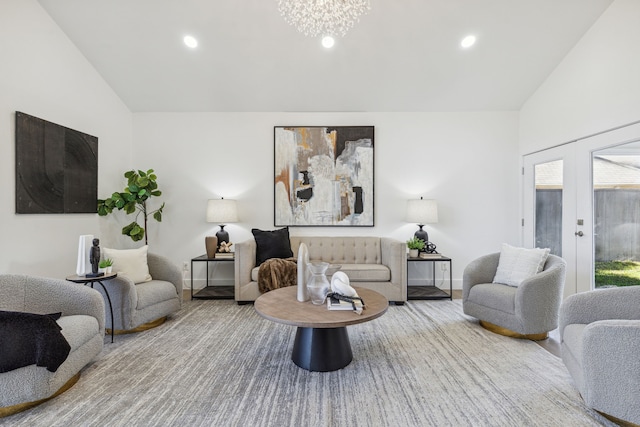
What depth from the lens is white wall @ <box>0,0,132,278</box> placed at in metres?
2.89

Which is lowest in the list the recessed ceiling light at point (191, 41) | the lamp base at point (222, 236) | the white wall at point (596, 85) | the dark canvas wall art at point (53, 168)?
the lamp base at point (222, 236)

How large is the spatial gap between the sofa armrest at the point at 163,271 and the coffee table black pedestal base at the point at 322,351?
5.99 feet

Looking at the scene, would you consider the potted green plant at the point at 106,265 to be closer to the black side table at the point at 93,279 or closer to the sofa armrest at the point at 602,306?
the black side table at the point at 93,279

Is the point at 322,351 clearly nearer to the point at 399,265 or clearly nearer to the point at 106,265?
the point at 399,265

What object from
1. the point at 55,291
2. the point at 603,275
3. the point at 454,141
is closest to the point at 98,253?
the point at 55,291

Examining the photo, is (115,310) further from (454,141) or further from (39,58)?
(454,141)

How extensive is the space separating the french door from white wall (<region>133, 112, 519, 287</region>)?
0.48m

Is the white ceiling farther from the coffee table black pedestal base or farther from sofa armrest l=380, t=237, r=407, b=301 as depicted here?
the coffee table black pedestal base

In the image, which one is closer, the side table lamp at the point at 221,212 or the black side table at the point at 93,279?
the black side table at the point at 93,279

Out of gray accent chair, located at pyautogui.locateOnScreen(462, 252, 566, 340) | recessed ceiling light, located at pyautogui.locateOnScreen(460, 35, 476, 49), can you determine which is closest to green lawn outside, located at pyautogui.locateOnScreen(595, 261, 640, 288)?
gray accent chair, located at pyautogui.locateOnScreen(462, 252, 566, 340)

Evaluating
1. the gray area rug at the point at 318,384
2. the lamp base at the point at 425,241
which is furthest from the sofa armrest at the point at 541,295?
the lamp base at the point at 425,241

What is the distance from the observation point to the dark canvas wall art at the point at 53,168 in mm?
3021

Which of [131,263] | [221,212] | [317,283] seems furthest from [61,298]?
[221,212]

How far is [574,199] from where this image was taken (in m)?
3.65
